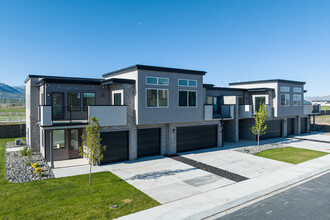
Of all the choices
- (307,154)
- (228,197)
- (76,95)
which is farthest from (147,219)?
(307,154)

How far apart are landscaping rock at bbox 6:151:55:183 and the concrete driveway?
11.1 ft

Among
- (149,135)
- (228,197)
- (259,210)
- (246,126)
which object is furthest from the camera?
(246,126)

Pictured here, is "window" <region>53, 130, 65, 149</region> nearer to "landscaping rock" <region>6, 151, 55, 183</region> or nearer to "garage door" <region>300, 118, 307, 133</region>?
"landscaping rock" <region>6, 151, 55, 183</region>

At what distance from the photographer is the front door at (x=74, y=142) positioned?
51.8 ft

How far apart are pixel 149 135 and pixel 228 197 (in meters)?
8.20

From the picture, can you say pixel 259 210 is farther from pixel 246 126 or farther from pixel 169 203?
pixel 246 126

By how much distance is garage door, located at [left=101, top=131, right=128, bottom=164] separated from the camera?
1467 cm

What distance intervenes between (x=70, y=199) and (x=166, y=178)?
15.7ft

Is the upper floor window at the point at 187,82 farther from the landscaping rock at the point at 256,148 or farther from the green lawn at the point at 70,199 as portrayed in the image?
the green lawn at the point at 70,199

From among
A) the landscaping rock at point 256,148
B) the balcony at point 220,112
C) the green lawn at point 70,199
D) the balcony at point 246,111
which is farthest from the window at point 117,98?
the balcony at point 246,111

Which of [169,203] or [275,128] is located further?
[275,128]

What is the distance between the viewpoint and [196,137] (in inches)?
749

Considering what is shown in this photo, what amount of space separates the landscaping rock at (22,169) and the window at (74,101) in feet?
13.1

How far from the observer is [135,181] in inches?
449
